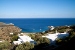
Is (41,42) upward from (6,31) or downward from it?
upward

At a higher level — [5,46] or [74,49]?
[74,49]

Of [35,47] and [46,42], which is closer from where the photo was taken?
[35,47]

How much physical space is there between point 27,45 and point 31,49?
0.75 metres

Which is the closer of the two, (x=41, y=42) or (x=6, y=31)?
(x=41, y=42)

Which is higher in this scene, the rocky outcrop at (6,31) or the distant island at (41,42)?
the distant island at (41,42)

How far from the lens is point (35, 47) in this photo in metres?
20.1

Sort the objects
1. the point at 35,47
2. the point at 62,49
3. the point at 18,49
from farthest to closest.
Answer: the point at 35,47, the point at 18,49, the point at 62,49

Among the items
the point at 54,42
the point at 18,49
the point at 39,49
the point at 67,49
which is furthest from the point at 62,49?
the point at 54,42

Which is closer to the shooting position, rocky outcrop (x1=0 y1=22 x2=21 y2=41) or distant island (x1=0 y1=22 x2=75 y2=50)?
distant island (x1=0 y1=22 x2=75 y2=50)

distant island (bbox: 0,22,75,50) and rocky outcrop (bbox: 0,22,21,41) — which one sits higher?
distant island (bbox: 0,22,75,50)

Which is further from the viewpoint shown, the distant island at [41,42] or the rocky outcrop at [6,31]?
the rocky outcrop at [6,31]

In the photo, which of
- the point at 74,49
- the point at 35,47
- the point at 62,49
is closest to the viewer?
the point at 74,49

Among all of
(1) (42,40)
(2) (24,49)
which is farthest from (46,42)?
(2) (24,49)

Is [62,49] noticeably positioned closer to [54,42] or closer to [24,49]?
[24,49]
